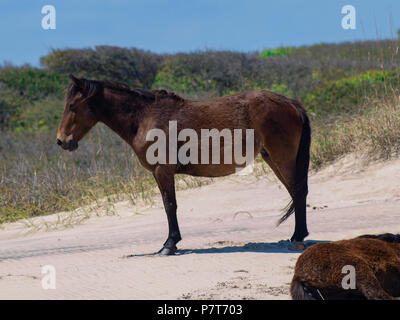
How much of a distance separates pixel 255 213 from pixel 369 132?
119 inches

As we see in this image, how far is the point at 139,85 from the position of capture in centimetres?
2448

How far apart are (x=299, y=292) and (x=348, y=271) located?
400 mm

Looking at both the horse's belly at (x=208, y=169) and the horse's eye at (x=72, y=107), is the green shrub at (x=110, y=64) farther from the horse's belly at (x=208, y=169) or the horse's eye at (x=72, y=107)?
the horse's belly at (x=208, y=169)

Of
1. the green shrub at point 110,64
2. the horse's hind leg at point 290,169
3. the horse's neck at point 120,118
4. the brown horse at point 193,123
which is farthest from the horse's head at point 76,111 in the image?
the green shrub at point 110,64

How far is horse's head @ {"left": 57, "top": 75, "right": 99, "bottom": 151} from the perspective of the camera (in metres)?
7.04

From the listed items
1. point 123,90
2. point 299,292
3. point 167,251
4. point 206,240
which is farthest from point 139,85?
point 299,292

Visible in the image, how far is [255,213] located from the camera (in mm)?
9422

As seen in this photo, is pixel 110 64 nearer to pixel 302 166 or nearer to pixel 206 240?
pixel 206 240

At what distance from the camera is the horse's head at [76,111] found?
7.04 metres

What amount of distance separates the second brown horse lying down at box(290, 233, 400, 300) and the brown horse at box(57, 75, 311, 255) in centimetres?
221

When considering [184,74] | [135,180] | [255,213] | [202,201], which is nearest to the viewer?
[255,213]

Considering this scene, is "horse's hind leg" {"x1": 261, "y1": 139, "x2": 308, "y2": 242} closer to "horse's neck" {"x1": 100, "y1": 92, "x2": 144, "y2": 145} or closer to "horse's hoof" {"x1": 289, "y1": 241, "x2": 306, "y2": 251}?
"horse's hoof" {"x1": 289, "y1": 241, "x2": 306, "y2": 251}
